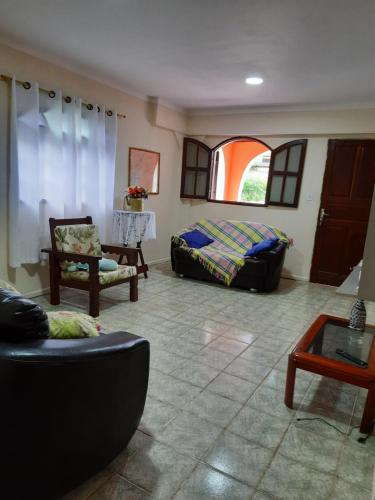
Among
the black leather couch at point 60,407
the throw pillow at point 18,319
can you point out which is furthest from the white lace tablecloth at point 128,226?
the throw pillow at point 18,319

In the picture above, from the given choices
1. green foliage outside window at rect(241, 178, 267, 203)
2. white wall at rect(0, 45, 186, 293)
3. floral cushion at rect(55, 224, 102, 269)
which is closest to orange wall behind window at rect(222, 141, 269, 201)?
green foliage outside window at rect(241, 178, 267, 203)

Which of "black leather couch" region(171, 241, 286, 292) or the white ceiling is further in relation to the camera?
"black leather couch" region(171, 241, 286, 292)

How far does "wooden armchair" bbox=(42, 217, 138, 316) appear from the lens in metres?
3.12

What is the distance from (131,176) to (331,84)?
2595 millimetres

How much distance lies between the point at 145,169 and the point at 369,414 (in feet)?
13.0

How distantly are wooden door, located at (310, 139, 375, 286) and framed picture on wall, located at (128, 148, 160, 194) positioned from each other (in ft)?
7.87

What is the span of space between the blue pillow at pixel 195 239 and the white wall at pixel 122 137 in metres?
0.77

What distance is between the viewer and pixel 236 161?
318 inches

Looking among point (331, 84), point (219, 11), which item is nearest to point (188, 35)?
point (219, 11)

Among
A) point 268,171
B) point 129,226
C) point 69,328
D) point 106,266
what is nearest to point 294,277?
point 268,171

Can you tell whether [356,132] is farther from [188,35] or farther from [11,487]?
[11,487]

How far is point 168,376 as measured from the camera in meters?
2.27

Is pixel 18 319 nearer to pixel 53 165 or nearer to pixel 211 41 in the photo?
pixel 211 41

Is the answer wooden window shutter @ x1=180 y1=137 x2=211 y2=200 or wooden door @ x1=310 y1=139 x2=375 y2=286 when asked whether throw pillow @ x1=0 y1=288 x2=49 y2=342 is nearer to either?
wooden door @ x1=310 y1=139 x2=375 y2=286
